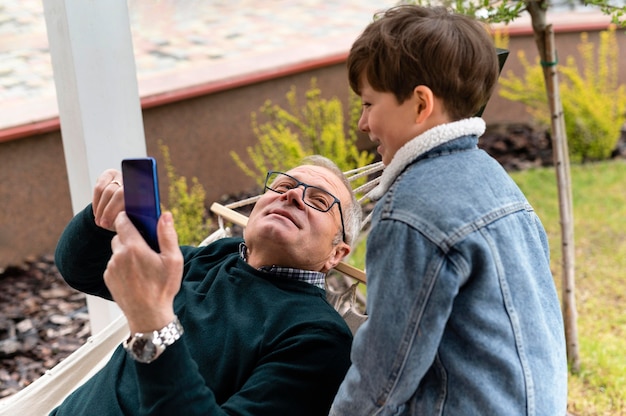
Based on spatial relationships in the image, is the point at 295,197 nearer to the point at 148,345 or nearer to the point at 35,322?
the point at 148,345

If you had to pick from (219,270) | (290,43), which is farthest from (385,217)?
(290,43)

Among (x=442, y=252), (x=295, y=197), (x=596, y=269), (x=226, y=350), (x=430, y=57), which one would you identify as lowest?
(x=596, y=269)

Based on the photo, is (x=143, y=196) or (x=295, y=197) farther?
(x=295, y=197)

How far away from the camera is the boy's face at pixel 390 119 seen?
1188 millimetres

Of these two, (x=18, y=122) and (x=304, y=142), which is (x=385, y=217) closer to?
(x=18, y=122)

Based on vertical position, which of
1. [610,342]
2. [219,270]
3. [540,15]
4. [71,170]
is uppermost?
[540,15]

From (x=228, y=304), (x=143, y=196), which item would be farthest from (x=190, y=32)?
(x=143, y=196)

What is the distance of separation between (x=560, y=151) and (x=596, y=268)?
4.84 feet

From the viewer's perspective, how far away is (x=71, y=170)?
230cm

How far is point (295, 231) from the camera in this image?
5.85 feet

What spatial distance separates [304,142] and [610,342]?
2.34 meters

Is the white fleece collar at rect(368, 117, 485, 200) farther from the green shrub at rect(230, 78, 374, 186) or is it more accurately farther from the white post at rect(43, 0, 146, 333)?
the green shrub at rect(230, 78, 374, 186)

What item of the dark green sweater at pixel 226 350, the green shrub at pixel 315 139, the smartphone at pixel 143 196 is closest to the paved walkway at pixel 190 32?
the green shrub at pixel 315 139

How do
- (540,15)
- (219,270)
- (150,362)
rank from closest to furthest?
(150,362) → (219,270) → (540,15)
